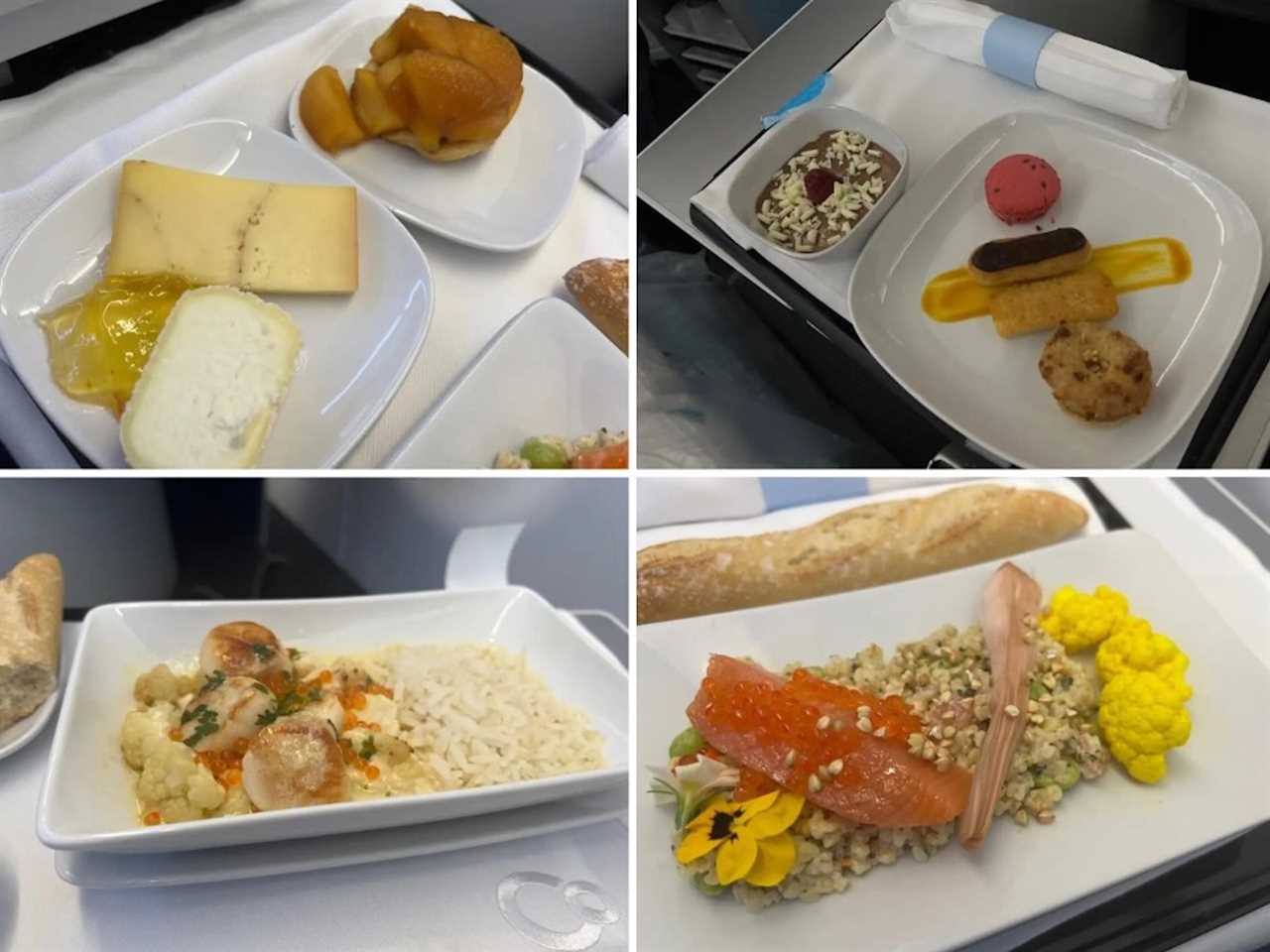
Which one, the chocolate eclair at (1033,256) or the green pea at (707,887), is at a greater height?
the chocolate eclair at (1033,256)

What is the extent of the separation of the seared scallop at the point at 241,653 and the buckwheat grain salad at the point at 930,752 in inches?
13.9

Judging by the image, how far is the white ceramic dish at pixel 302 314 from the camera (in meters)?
0.71

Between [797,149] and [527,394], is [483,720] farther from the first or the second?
[797,149]

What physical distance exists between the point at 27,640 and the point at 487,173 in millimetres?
529

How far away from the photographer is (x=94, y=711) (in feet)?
2.62

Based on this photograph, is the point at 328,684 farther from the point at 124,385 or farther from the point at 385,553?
the point at 124,385

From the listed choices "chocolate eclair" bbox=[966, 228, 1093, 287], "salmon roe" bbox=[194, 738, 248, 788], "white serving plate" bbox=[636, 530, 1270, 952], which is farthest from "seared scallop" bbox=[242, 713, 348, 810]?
"chocolate eclair" bbox=[966, 228, 1093, 287]

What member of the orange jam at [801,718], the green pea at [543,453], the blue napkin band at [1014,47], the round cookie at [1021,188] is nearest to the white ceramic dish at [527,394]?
the green pea at [543,453]

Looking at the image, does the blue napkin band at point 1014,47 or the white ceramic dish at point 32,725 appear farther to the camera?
the blue napkin band at point 1014,47

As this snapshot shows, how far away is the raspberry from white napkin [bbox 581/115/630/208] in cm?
16

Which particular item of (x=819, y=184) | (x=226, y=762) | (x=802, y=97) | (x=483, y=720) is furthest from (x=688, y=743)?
(x=802, y=97)

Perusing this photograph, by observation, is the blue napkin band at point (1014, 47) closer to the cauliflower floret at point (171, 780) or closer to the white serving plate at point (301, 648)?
the white serving plate at point (301, 648)

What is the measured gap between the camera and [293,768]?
0.73m

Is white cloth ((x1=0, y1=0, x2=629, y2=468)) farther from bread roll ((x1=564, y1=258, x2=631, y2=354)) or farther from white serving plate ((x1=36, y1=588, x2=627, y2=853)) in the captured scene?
Result: white serving plate ((x1=36, y1=588, x2=627, y2=853))
